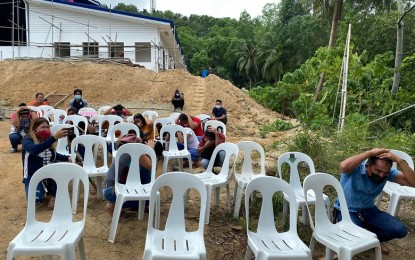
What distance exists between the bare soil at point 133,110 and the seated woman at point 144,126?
1540 mm

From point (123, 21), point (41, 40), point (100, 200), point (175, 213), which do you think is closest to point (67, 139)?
point (100, 200)

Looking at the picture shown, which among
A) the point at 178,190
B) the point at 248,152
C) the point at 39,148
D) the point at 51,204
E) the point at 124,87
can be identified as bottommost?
the point at 51,204

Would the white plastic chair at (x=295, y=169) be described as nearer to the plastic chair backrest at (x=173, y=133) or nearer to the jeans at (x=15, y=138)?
the plastic chair backrest at (x=173, y=133)

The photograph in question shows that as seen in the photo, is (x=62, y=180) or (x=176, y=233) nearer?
(x=176, y=233)

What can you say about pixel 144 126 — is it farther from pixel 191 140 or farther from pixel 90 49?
pixel 90 49

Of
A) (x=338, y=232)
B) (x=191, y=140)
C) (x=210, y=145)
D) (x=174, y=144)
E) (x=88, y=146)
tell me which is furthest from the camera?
(x=191, y=140)

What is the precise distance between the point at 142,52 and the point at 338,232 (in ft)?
61.9

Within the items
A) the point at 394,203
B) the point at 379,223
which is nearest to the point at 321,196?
the point at 379,223

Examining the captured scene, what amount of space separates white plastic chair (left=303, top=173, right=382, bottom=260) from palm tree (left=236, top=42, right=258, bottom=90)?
120 feet

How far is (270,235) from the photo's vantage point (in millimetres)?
3162

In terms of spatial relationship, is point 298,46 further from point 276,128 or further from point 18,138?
point 18,138

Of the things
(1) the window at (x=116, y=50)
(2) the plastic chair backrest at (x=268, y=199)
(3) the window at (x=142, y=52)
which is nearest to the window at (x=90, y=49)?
(1) the window at (x=116, y=50)

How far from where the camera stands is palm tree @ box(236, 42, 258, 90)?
39.7m

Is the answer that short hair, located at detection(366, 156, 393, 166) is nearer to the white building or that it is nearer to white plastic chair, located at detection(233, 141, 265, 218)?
white plastic chair, located at detection(233, 141, 265, 218)
